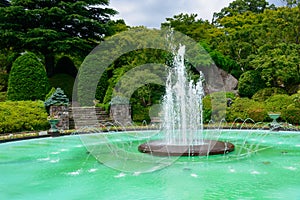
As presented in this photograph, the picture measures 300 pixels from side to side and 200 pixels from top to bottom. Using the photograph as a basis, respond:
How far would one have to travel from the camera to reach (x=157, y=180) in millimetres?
5684

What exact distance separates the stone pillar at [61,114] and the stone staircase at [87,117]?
448 millimetres

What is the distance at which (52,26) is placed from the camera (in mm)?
20938

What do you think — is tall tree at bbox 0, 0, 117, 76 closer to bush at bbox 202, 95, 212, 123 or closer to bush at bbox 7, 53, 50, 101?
bush at bbox 7, 53, 50, 101

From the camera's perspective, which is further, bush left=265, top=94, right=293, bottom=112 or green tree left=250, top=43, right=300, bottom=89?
green tree left=250, top=43, right=300, bottom=89

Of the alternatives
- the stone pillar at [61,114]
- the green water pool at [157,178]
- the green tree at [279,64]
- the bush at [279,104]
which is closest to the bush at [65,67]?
the stone pillar at [61,114]

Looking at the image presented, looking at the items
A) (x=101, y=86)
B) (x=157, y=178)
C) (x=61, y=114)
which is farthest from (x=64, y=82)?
(x=157, y=178)

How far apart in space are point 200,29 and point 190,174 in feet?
60.0

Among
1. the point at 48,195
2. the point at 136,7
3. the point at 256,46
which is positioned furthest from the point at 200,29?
the point at 48,195

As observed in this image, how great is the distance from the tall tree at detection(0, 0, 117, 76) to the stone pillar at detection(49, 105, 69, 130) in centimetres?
585

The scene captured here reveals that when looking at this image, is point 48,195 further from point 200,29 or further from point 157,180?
point 200,29

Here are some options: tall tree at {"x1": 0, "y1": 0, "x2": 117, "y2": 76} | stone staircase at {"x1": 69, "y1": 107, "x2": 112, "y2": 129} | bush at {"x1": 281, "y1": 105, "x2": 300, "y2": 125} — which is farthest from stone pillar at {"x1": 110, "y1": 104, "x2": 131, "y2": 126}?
bush at {"x1": 281, "y1": 105, "x2": 300, "y2": 125}

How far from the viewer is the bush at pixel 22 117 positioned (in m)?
12.7

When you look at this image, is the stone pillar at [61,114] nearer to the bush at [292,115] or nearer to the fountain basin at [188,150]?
the fountain basin at [188,150]

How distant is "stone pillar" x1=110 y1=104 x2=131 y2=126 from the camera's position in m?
16.3
